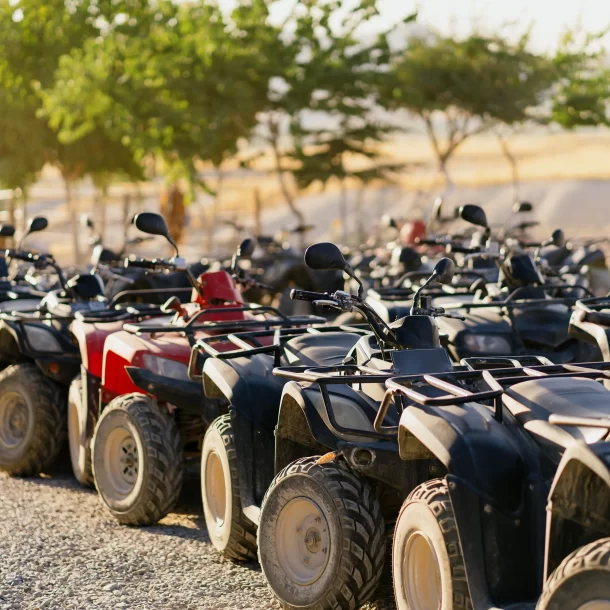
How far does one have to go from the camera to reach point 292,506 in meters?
5.16

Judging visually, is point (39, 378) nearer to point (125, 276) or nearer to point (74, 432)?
point (74, 432)

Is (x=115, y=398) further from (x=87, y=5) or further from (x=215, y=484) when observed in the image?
(x=87, y=5)

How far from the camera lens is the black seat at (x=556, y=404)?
414cm

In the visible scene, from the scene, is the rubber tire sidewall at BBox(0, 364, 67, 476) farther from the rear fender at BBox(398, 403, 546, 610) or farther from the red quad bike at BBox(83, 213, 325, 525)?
the rear fender at BBox(398, 403, 546, 610)

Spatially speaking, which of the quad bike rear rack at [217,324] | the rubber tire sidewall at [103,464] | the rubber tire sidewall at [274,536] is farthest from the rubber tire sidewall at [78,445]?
the rubber tire sidewall at [274,536]

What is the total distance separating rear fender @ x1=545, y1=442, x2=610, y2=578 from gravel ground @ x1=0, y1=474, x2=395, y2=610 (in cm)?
167

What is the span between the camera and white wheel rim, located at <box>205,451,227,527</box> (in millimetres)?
6254

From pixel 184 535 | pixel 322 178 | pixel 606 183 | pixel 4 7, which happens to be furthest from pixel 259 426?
pixel 606 183

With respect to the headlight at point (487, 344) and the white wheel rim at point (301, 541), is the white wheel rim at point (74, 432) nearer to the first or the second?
the headlight at point (487, 344)

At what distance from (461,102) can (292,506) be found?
28715mm

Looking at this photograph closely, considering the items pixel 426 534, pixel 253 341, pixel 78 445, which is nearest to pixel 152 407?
pixel 253 341

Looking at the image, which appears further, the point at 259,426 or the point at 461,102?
the point at 461,102

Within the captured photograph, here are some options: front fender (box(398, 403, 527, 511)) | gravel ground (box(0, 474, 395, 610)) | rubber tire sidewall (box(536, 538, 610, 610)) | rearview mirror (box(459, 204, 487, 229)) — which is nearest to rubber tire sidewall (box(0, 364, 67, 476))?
gravel ground (box(0, 474, 395, 610))

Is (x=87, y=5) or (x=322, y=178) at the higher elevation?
(x=87, y=5)
